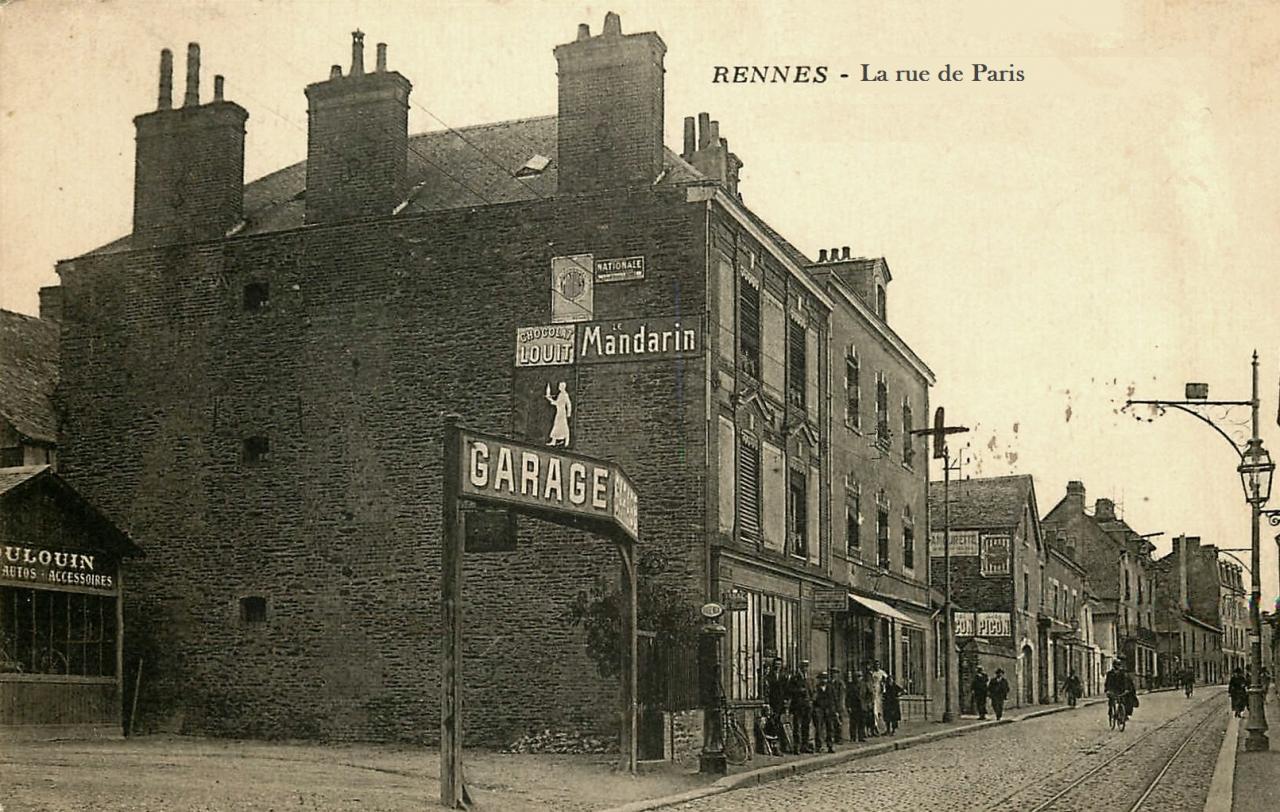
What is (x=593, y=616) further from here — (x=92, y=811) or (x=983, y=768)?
(x=92, y=811)

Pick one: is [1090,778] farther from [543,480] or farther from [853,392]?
[853,392]

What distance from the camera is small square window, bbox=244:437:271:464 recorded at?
23156 mm

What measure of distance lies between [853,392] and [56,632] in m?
16.6

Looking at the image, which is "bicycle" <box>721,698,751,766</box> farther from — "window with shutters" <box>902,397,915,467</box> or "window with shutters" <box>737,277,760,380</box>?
"window with shutters" <box>902,397,915,467</box>

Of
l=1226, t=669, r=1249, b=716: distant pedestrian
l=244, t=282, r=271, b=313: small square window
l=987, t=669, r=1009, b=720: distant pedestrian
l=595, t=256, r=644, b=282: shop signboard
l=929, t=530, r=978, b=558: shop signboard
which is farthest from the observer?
l=929, t=530, r=978, b=558: shop signboard

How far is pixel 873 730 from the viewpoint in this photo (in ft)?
91.2

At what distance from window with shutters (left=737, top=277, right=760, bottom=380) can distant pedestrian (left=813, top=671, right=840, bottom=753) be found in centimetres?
510

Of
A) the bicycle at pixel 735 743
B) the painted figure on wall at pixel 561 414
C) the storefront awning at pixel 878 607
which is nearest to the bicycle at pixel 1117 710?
the storefront awning at pixel 878 607

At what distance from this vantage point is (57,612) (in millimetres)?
20375

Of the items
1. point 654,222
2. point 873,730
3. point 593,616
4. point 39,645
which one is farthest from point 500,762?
point 873,730

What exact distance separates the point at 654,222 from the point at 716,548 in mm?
4832

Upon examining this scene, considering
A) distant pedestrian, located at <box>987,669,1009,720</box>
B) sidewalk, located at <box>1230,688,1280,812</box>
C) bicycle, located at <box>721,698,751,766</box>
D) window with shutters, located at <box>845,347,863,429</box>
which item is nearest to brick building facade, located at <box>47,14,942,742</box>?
bicycle, located at <box>721,698,751,766</box>

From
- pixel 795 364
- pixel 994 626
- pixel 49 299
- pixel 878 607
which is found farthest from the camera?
pixel 994 626

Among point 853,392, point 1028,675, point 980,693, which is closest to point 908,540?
point 980,693
